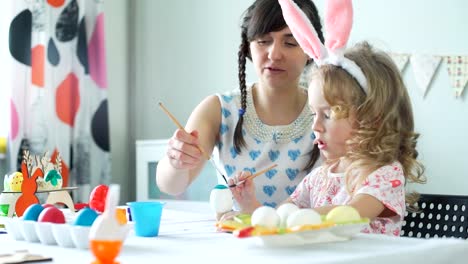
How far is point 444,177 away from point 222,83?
127 cm

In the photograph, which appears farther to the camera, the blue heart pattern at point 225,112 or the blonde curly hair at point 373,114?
the blue heart pattern at point 225,112

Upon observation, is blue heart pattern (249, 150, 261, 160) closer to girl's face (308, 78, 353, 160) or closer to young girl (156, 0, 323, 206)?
young girl (156, 0, 323, 206)

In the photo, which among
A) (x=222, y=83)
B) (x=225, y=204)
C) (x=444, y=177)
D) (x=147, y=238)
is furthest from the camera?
(x=222, y=83)

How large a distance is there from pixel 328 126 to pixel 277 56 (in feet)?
1.18

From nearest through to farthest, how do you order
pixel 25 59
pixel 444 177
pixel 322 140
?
pixel 322 140 < pixel 444 177 < pixel 25 59

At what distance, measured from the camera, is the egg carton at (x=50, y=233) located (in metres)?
0.96

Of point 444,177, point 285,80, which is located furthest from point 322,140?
point 444,177

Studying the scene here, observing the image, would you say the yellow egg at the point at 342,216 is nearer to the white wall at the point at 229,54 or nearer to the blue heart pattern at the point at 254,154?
the blue heart pattern at the point at 254,154

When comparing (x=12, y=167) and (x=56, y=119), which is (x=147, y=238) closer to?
(x=12, y=167)

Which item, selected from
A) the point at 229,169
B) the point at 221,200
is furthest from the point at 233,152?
the point at 221,200

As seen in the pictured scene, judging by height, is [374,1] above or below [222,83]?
above

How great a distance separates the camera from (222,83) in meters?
3.46

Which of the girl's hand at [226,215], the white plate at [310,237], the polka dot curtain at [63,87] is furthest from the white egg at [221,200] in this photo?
the polka dot curtain at [63,87]

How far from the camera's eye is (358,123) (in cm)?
139
